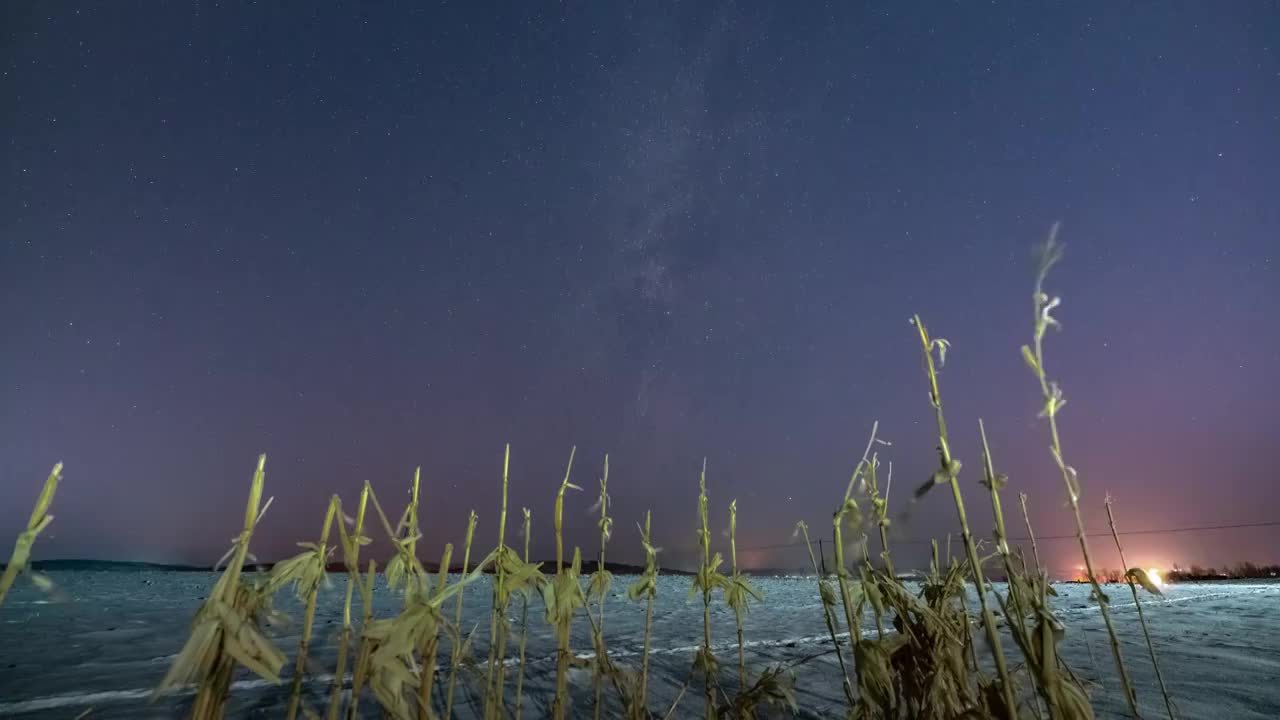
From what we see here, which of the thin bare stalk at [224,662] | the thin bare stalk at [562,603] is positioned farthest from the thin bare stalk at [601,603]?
the thin bare stalk at [224,662]

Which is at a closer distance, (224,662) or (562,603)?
(224,662)

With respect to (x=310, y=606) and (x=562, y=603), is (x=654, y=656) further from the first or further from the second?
(x=310, y=606)

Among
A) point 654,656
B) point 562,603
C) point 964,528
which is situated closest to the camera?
point 964,528

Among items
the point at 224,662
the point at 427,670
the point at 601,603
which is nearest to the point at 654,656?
the point at 601,603

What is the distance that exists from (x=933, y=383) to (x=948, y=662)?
1195 millimetres

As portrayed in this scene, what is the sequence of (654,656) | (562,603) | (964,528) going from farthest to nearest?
(654,656) → (562,603) → (964,528)

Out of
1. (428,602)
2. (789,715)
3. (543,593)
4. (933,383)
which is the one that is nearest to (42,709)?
(543,593)

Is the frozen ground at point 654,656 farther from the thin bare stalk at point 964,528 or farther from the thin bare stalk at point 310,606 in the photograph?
the thin bare stalk at point 964,528

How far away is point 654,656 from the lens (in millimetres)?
6438

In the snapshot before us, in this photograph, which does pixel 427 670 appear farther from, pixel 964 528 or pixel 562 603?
pixel 964 528

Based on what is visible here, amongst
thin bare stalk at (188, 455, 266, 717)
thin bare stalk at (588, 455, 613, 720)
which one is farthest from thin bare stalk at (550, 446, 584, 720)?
thin bare stalk at (188, 455, 266, 717)

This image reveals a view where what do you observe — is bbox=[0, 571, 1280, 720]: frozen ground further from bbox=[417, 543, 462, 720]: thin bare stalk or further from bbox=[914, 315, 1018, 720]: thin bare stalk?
bbox=[914, 315, 1018, 720]: thin bare stalk

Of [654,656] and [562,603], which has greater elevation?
[562,603]

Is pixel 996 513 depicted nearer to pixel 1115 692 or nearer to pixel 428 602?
pixel 428 602
